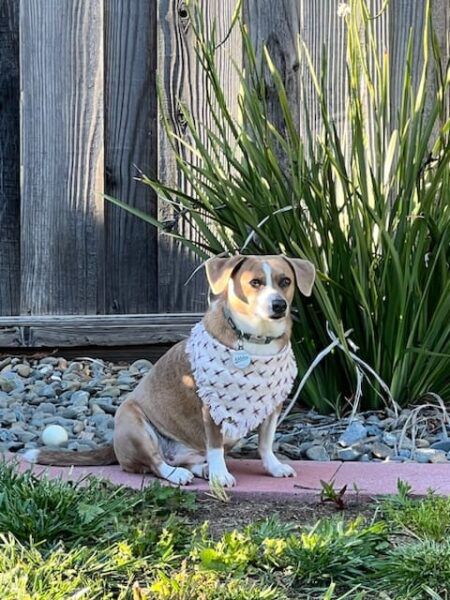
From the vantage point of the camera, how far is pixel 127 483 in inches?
129

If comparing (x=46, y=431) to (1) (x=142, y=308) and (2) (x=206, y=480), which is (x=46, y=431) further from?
(1) (x=142, y=308)

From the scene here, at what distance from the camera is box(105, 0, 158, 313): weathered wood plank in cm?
521

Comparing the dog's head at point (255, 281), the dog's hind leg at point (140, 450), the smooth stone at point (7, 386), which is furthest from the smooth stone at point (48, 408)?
the dog's head at point (255, 281)

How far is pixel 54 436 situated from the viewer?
393 centimetres

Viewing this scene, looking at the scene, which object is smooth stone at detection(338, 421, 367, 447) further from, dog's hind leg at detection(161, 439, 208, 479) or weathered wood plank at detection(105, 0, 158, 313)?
weathered wood plank at detection(105, 0, 158, 313)

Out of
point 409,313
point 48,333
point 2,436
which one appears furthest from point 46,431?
point 409,313

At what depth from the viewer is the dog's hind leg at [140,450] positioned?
3.44 m

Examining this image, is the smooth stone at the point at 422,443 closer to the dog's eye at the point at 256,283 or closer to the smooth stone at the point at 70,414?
the dog's eye at the point at 256,283

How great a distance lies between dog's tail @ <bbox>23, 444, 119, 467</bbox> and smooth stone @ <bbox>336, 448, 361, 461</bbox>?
0.85 metres

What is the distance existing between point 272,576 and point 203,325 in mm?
1368

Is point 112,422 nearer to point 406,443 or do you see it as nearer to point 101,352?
point 101,352

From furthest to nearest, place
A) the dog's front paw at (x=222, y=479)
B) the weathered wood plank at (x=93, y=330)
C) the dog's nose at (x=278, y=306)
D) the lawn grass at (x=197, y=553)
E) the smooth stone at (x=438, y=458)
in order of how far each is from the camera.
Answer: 1. the weathered wood plank at (x=93, y=330)
2. the smooth stone at (x=438, y=458)
3. the dog's nose at (x=278, y=306)
4. the dog's front paw at (x=222, y=479)
5. the lawn grass at (x=197, y=553)

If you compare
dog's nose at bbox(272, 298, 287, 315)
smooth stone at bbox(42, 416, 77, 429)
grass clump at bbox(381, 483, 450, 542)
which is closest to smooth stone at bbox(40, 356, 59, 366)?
smooth stone at bbox(42, 416, 77, 429)

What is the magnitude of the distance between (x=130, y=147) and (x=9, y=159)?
66 centimetres
